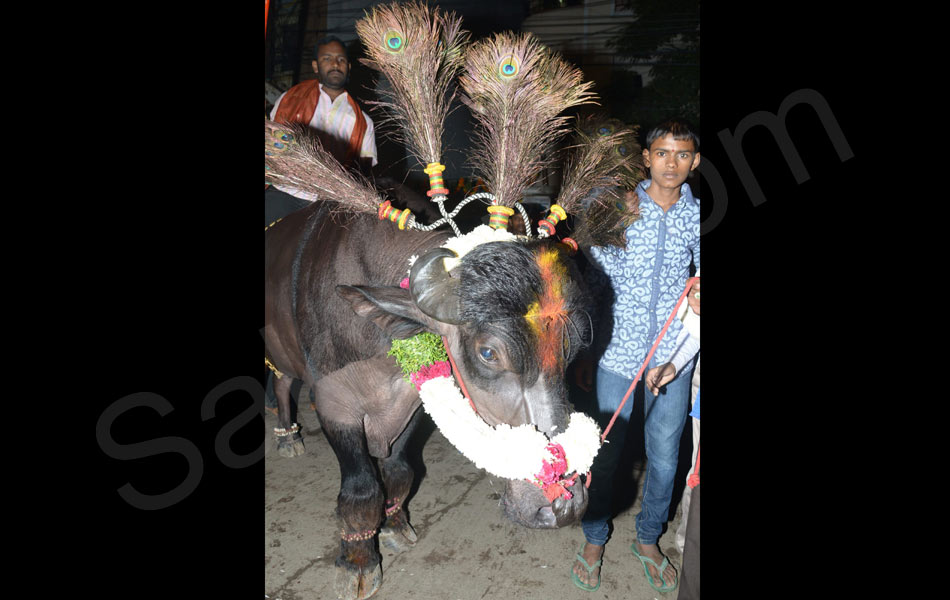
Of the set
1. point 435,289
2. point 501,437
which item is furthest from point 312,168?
point 501,437

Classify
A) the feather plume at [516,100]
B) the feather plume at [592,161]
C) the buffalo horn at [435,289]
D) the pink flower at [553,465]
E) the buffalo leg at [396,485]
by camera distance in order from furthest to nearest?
the buffalo leg at [396,485], the feather plume at [592,161], the feather plume at [516,100], the buffalo horn at [435,289], the pink flower at [553,465]

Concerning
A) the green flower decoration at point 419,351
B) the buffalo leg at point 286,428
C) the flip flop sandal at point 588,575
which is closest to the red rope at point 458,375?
the green flower decoration at point 419,351

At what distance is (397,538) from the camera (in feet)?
12.6

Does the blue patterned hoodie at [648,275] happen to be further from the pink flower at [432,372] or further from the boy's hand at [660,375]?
the pink flower at [432,372]

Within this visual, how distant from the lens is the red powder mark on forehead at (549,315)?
7.55 feet

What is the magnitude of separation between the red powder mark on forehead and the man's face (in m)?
3.54

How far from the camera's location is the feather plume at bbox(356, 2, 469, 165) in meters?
2.65

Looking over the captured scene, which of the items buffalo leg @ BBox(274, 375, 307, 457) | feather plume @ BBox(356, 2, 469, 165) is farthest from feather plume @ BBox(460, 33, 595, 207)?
buffalo leg @ BBox(274, 375, 307, 457)

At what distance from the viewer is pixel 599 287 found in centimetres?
324
